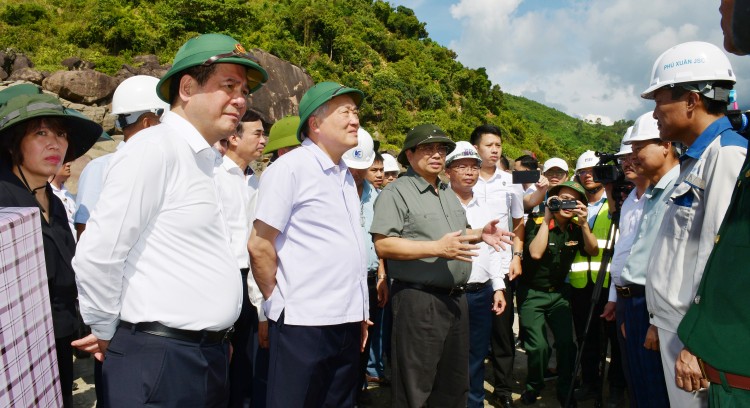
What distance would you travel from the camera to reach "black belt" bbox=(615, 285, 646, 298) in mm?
2930

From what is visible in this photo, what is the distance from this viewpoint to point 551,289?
4227 mm

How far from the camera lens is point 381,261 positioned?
165 inches

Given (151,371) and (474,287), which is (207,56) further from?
(474,287)

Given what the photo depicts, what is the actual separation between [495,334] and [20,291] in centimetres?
381

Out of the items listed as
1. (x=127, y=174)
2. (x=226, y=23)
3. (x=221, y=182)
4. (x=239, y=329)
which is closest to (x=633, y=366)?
(x=239, y=329)

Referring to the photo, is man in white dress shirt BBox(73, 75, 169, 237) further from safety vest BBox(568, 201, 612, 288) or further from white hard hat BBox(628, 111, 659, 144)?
safety vest BBox(568, 201, 612, 288)

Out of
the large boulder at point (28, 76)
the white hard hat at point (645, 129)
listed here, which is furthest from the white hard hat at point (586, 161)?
the large boulder at point (28, 76)

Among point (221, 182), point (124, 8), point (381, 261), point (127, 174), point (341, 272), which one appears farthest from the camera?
point (124, 8)

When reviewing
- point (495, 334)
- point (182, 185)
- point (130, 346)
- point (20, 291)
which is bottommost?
point (495, 334)

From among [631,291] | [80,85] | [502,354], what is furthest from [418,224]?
[80,85]

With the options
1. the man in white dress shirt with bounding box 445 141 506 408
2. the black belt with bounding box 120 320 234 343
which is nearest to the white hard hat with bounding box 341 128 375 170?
the man in white dress shirt with bounding box 445 141 506 408

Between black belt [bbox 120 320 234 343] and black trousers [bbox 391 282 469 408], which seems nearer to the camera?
black belt [bbox 120 320 234 343]

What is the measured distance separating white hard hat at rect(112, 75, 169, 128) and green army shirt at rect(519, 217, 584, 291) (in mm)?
3314

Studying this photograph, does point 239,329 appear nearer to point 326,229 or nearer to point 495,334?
point 326,229
